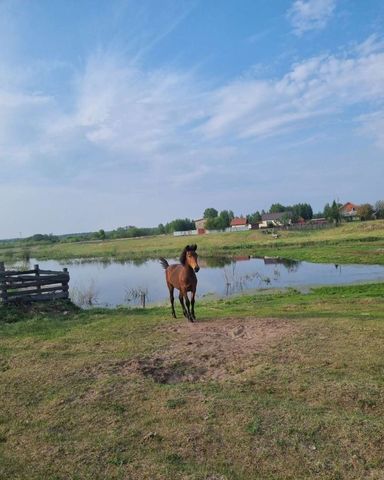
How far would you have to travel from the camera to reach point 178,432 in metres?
5.02

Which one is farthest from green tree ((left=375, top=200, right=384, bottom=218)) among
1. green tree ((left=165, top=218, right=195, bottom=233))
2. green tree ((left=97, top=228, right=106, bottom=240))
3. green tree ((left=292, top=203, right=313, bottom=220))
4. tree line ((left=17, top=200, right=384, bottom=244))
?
green tree ((left=97, top=228, right=106, bottom=240))

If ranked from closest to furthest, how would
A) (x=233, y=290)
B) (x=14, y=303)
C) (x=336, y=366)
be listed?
(x=336, y=366) < (x=14, y=303) < (x=233, y=290)

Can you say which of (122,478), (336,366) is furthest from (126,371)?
(336,366)

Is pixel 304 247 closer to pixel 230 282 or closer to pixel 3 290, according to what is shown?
pixel 230 282

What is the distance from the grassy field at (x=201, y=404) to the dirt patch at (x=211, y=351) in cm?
3

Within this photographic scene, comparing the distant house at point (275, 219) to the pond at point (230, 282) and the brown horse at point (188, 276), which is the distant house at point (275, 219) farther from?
the brown horse at point (188, 276)

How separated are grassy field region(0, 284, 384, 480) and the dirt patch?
0.03m

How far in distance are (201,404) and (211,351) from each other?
2.31m

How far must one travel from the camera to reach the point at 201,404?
5.70 meters

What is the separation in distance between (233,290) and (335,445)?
75.2 feet

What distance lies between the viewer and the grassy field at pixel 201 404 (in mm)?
4363

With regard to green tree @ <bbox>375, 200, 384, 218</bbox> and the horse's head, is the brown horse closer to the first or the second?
the horse's head

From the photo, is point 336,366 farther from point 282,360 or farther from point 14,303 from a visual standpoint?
point 14,303

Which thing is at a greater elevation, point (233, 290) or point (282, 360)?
point (282, 360)
